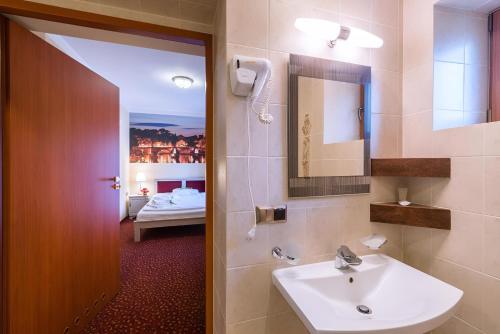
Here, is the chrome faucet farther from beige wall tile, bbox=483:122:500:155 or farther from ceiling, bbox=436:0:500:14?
ceiling, bbox=436:0:500:14

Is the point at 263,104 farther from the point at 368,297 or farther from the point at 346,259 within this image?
the point at 368,297

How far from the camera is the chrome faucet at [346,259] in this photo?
885mm

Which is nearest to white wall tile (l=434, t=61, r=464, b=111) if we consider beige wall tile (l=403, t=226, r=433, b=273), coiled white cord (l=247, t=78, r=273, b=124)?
beige wall tile (l=403, t=226, r=433, b=273)

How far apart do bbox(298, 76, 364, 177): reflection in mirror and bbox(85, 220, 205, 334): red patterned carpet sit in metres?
1.52

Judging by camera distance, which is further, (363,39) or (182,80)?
(182,80)

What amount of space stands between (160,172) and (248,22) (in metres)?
4.49

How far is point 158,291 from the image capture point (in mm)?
2008

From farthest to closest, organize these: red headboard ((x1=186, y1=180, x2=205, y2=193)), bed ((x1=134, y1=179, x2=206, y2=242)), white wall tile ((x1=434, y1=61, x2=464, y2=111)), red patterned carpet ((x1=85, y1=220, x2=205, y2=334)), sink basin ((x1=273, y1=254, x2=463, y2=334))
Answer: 1. red headboard ((x1=186, y1=180, x2=205, y2=193))
2. bed ((x1=134, y1=179, x2=206, y2=242))
3. red patterned carpet ((x1=85, y1=220, x2=205, y2=334))
4. white wall tile ((x1=434, y1=61, x2=464, y2=111))
5. sink basin ((x1=273, y1=254, x2=463, y2=334))

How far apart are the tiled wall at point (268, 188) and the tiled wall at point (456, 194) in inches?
10.0

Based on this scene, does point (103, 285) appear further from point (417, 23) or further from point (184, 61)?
point (417, 23)

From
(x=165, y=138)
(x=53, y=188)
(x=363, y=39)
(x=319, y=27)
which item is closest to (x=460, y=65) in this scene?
(x=363, y=39)

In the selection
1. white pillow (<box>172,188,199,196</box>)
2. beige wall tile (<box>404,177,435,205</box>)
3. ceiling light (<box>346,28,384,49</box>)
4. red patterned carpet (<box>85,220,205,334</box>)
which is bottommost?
red patterned carpet (<box>85,220,205,334</box>)

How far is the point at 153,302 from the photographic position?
6.07 feet

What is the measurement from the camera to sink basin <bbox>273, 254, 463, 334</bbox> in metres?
0.63
